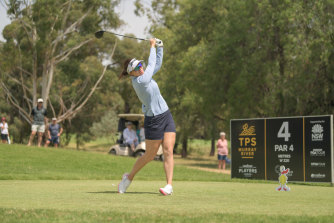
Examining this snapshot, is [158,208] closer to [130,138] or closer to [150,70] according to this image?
[150,70]

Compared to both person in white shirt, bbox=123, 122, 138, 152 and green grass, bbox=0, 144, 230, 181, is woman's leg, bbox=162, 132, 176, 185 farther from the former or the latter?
person in white shirt, bbox=123, 122, 138, 152

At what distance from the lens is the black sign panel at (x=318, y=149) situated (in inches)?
526

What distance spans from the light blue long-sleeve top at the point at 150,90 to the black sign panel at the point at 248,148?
7607mm

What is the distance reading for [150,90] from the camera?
25.5ft

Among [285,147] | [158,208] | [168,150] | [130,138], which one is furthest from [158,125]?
[130,138]

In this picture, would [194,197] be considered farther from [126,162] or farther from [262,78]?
[262,78]

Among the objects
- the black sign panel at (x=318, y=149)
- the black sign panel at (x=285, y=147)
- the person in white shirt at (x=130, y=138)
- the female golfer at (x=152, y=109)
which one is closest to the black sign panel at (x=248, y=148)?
the black sign panel at (x=285, y=147)

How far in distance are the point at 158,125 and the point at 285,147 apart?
7226 millimetres

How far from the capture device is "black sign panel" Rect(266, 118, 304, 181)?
13984 mm

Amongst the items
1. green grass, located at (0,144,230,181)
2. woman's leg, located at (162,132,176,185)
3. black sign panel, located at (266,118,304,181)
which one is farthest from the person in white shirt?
woman's leg, located at (162,132,176,185)

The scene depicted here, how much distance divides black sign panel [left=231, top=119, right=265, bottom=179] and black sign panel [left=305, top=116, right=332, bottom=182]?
1.51m

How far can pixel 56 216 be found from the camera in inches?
203

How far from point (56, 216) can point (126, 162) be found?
18222 millimetres

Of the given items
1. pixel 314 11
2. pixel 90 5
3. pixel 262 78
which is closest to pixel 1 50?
pixel 90 5
